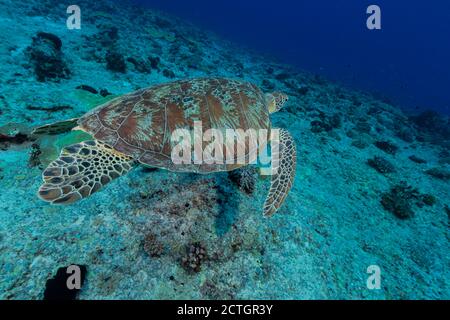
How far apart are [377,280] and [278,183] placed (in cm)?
232

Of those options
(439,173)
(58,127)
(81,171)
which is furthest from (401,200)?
(58,127)

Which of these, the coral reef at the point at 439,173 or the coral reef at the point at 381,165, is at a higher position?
the coral reef at the point at 381,165

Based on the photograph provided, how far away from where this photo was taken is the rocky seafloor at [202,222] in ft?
9.64

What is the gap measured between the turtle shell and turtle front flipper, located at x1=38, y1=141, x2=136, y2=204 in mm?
165

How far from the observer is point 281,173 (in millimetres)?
Answer: 4098

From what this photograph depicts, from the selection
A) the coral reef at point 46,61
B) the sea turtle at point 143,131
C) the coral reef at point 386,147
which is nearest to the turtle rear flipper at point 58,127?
the sea turtle at point 143,131

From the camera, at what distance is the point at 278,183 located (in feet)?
13.0

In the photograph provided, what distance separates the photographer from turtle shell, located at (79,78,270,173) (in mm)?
3309

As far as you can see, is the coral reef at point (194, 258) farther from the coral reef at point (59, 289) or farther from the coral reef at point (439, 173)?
the coral reef at point (439, 173)

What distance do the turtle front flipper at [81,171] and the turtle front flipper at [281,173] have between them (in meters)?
2.21

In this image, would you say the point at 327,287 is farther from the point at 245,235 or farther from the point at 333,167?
the point at 333,167

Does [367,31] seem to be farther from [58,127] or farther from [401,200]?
[58,127]

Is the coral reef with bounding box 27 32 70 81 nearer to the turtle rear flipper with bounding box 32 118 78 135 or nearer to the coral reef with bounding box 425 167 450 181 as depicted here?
the turtle rear flipper with bounding box 32 118 78 135
